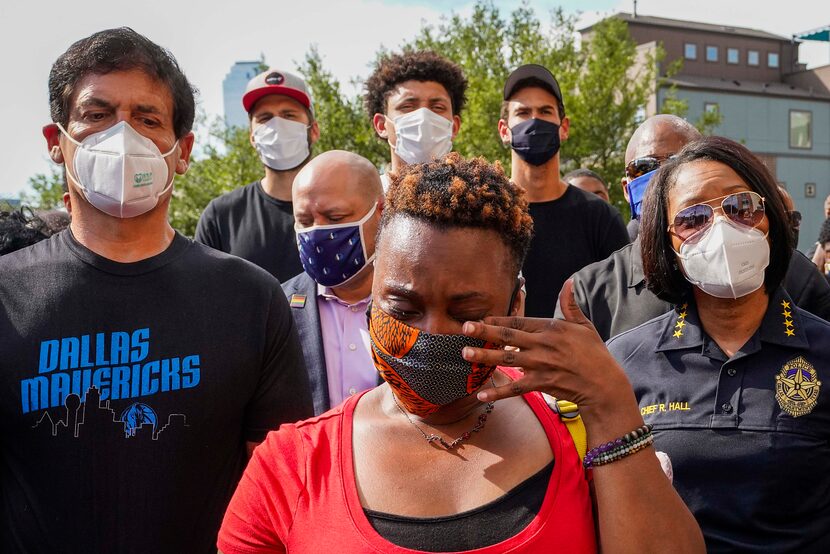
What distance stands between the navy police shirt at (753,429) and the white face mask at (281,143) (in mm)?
3123

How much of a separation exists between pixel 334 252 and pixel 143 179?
3.85 ft

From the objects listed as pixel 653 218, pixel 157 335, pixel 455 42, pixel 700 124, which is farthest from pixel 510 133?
pixel 455 42

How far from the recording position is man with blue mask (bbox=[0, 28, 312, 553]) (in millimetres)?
2465

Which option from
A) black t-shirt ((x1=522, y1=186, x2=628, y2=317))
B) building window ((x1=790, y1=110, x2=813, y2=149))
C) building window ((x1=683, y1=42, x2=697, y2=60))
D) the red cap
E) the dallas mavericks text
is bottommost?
the dallas mavericks text

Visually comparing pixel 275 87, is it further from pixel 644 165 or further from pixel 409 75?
pixel 644 165

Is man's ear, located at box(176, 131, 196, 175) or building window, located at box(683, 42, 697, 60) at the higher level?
building window, located at box(683, 42, 697, 60)

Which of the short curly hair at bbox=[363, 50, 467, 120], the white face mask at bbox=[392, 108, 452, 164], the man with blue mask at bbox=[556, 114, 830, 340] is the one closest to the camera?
the man with blue mask at bbox=[556, 114, 830, 340]

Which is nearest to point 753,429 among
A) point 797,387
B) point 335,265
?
point 797,387

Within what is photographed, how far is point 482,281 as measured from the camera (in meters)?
1.95

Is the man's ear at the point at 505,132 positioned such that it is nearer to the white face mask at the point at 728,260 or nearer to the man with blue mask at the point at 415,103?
the man with blue mask at the point at 415,103

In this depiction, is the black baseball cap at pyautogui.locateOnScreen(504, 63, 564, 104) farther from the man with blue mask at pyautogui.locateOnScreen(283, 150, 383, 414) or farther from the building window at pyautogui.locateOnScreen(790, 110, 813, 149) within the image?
the building window at pyautogui.locateOnScreen(790, 110, 813, 149)

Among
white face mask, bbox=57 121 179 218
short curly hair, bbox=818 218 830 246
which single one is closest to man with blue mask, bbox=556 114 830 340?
white face mask, bbox=57 121 179 218

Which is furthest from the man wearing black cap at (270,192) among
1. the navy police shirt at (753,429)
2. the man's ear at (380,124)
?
the navy police shirt at (753,429)

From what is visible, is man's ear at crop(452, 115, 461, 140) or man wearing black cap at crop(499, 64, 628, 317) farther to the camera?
man's ear at crop(452, 115, 461, 140)
